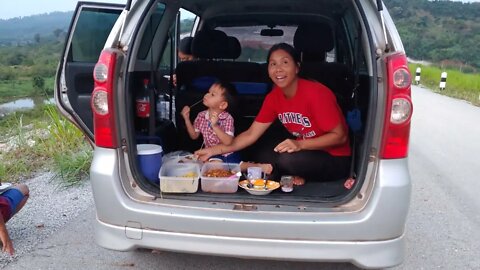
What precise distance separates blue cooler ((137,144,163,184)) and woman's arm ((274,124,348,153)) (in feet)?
2.50

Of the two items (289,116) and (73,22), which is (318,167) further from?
(73,22)

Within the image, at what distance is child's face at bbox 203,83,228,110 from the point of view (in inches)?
138

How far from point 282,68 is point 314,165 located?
2.20ft

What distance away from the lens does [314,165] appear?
9.99 ft

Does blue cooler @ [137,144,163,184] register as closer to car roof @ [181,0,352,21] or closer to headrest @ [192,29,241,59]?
car roof @ [181,0,352,21]

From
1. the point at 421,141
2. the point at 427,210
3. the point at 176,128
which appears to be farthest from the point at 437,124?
the point at 176,128

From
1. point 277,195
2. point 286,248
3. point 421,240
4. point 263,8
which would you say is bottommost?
point 421,240

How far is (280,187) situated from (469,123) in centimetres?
679

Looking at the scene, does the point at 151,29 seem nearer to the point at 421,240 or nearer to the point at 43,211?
the point at 43,211

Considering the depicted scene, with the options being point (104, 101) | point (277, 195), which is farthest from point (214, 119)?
point (104, 101)

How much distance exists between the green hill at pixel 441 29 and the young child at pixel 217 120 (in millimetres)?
25068

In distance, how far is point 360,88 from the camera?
10.6 ft

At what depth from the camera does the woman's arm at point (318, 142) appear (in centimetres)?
300

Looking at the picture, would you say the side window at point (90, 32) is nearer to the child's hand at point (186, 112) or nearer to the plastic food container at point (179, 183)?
the child's hand at point (186, 112)
